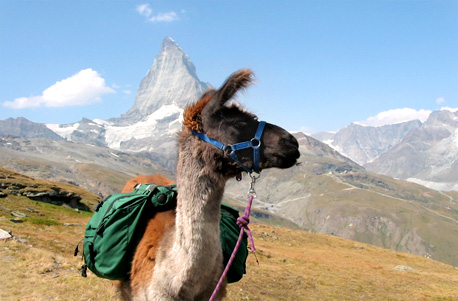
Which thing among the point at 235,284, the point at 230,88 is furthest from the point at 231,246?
the point at 235,284

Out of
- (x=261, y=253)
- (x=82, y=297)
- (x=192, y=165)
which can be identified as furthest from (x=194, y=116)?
(x=261, y=253)

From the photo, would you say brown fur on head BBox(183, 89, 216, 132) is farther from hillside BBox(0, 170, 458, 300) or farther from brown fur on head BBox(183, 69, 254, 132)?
hillside BBox(0, 170, 458, 300)

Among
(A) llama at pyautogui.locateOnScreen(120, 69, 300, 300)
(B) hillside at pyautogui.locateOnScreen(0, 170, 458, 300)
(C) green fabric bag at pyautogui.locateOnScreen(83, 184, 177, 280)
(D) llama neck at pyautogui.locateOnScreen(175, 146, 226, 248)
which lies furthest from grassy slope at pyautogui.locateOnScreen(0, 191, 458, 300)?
(D) llama neck at pyautogui.locateOnScreen(175, 146, 226, 248)

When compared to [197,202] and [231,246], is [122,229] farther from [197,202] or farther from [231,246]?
[231,246]

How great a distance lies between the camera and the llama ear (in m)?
5.11

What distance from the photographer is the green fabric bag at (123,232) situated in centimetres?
605

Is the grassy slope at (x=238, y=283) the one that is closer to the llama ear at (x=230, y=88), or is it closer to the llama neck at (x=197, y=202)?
the llama neck at (x=197, y=202)

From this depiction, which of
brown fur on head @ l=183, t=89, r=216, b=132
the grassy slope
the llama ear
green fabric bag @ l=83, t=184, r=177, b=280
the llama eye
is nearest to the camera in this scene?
the llama ear

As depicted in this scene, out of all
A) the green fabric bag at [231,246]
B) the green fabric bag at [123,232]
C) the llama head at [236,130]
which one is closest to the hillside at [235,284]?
the green fabric bag at [123,232]

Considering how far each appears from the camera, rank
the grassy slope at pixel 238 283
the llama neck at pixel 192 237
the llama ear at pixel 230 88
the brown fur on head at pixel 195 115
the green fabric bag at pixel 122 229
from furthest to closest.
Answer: the grassy slope at pixel 238 283, the green fabric bag at pixel 122 229, the brown fur on head at pixel 195 115, the llama ear at pixel 230 88, the llama neck at pixel 192 237

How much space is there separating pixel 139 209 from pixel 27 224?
23.0 meters

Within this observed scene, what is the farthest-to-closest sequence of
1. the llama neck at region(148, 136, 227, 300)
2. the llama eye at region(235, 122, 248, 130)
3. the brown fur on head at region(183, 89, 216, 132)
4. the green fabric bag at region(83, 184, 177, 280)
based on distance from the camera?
the green fabric bag at region(83, 184, 177, 280), the brown fur on head at region(183, 89, 216, 132), the llama eye at region(235, 122, 248, 130), the llama neck at region(148, 136, 227, 300)

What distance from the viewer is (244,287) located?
15.5 m

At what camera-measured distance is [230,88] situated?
5133 mm
